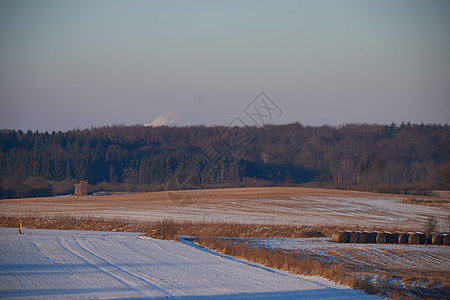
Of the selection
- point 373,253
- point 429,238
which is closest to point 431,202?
point 429,238

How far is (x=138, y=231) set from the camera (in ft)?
86.6

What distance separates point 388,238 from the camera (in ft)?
84.9

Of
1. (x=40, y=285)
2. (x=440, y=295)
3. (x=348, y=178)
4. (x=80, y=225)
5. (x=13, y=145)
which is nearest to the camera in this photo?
(x=40, y=285)

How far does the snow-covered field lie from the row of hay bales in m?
10.1

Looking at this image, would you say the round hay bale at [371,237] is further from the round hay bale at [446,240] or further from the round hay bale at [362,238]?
the round hay bale at [446,240]

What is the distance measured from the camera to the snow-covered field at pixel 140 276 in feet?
34.1

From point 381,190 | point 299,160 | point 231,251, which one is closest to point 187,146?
point 299,160

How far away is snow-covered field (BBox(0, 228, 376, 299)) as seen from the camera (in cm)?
1039

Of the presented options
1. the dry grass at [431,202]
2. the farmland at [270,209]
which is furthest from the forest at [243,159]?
the farmland at [270,209]

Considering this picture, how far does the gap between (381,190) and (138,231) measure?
53.6 meters

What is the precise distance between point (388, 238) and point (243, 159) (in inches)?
3339

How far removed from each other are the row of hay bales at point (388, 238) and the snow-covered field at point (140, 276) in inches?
397

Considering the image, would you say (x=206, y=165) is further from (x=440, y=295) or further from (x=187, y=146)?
(x=440, y=295)

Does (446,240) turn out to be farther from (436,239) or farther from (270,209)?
(270,209)
